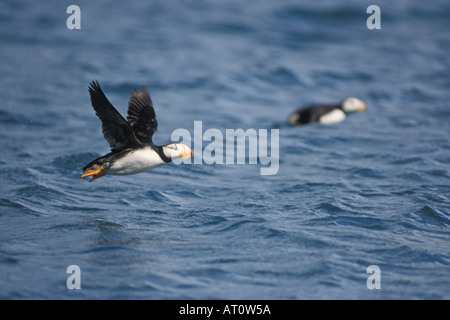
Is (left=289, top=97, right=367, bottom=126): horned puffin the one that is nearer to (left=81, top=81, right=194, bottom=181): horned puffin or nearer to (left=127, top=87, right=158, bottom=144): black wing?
(left=127, top=87, right=158, bottom=144): black wing

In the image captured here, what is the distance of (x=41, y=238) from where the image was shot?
579 centimetres

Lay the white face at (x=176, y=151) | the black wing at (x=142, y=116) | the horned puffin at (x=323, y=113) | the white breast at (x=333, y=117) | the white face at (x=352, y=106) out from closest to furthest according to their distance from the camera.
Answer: the white face at (x=176, y=151), the black wing at (x=142, y=116), the horned puffin at (x=323, y=113), the white breast at (x=333, y=117), the white face at (x=352, y=106)

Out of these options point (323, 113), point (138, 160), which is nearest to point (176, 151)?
point (138, 160)

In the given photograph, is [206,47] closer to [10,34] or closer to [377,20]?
[10,34]

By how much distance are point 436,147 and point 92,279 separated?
21.0ft

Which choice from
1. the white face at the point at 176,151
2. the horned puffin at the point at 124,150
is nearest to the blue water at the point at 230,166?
the horned puffin at the point at 124,150

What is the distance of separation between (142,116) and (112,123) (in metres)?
0.62

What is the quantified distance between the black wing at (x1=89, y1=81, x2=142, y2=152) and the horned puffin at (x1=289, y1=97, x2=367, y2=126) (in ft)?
14.8

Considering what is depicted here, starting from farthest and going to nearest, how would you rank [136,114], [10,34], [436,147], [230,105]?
[10,34]
[230,105]
[436,147]
[136,114]

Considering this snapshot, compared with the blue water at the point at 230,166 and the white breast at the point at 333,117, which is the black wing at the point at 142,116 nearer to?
the blue water at the point at 230,166

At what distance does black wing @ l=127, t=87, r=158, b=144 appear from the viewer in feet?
21.5

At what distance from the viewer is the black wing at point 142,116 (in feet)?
21.5

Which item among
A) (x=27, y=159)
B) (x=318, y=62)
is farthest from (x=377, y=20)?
(x=27, y=159)

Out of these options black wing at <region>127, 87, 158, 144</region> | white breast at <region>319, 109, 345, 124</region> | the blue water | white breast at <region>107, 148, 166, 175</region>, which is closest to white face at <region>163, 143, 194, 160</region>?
white breast at <region>107, 148, 166, 175</region>
